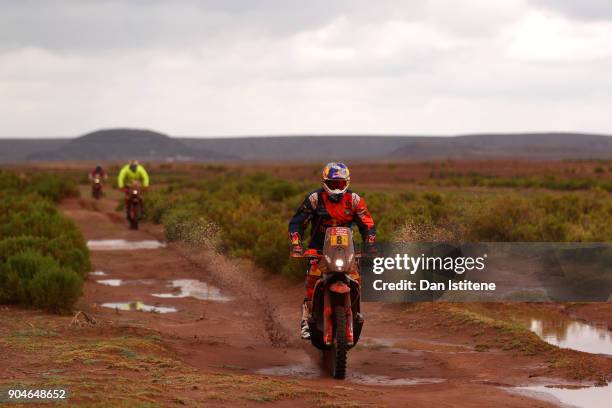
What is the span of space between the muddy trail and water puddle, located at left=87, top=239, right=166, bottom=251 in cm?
351

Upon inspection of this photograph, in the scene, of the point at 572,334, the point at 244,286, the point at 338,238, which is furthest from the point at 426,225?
the point at 338,238

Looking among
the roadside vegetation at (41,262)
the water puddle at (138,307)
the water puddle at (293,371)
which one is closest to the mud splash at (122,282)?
the roadside vegetation at (41,262)

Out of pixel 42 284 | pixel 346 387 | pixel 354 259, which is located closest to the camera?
pixel 346 387

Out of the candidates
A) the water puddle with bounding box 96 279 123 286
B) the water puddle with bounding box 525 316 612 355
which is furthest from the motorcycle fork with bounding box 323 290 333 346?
the water puddle with bounding box 96 279 123 286

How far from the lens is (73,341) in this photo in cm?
1030

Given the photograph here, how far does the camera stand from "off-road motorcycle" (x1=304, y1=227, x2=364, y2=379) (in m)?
9.32

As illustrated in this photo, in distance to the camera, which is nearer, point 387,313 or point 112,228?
point 387,313

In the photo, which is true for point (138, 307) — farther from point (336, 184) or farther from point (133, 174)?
point (133, 174)

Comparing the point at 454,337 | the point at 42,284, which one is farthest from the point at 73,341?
the point at 454,337

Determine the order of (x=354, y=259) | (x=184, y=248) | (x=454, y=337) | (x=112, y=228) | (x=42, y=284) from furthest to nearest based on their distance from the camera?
1. (x=112, y=228)
2. (x=184, y=248)
3. (x=42, y=284)
4. (x=454, y=337)
5. (x=354, y=259)

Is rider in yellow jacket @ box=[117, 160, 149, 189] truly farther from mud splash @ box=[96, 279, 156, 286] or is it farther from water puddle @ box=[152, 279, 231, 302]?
water puddle @ box=[152, 279, 231, 302]

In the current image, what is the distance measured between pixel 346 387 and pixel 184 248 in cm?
1392

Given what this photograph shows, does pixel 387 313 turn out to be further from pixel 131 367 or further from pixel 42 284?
pixel 131 367

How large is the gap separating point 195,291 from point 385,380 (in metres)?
7.39
